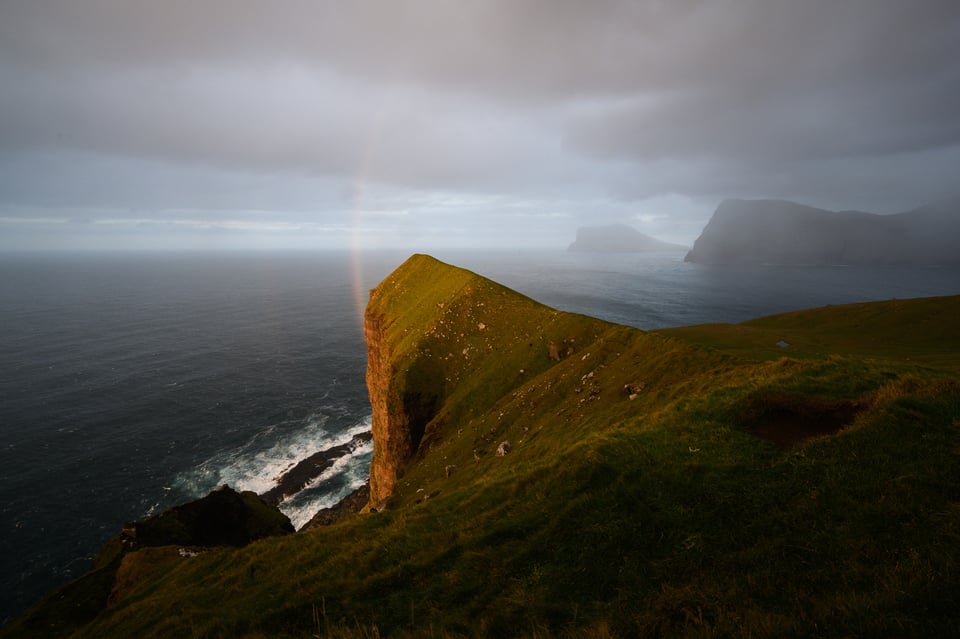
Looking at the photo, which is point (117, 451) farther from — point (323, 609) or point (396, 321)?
point (323, 609)

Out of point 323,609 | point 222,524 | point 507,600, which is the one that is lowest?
point 222,524

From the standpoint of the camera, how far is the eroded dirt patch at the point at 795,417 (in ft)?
40.4

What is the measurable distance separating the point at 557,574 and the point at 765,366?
16.3m

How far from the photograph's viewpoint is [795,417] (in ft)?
44.0

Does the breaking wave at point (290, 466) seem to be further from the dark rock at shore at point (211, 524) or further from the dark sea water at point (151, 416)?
the dark rock at shore at point (211, 524)

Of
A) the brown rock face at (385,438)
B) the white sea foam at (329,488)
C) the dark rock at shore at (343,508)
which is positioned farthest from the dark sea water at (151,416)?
the brown rock face at (385,438)

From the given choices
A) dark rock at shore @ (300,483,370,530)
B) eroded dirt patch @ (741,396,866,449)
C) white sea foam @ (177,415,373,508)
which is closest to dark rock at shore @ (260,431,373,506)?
white sea foam @ (177,415,373,508)

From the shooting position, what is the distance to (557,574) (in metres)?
9.20

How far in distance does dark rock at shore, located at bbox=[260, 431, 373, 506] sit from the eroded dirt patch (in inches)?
2464

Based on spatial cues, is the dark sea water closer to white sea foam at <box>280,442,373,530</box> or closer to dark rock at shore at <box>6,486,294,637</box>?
white sea foam at <box>280,442,373,530</box>

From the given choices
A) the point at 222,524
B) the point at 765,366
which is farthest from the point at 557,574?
the point at 222,524

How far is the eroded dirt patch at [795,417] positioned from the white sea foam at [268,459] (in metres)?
59.8

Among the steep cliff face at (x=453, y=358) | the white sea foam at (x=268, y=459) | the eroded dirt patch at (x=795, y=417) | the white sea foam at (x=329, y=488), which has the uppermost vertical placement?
the eroded dirt patch at (x=795, y=417)

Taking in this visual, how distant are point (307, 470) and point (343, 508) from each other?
Answer: 1287 centimetres
